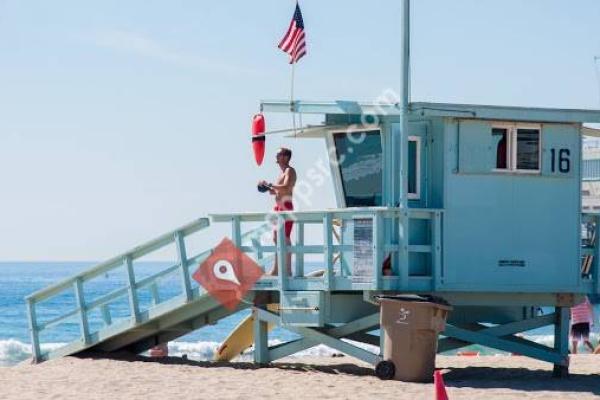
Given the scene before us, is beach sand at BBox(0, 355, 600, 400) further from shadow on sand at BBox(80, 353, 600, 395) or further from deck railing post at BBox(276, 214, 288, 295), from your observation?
deck railing post at BBox(276, 214, 288, 295)

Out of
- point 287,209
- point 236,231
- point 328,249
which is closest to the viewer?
point 328,249

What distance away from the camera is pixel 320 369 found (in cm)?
2148

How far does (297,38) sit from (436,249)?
3649 mm

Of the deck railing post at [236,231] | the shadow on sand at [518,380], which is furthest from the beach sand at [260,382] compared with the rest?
the deck railing post at [236,231]

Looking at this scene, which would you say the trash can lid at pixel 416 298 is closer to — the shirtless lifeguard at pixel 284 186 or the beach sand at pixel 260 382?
the beach sand at pixel 260 382

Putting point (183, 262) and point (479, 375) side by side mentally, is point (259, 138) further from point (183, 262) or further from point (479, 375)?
point (479, 375)

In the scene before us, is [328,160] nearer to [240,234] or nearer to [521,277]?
[240,234]

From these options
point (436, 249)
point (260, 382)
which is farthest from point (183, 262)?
point (436, 249)

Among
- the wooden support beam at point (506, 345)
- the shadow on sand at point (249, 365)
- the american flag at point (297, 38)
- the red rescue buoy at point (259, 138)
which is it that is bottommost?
the shadow on sand at point (249, 365)

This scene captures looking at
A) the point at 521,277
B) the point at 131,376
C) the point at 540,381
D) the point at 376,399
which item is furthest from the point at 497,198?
the point at 131,376

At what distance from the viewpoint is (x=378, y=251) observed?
62.6 ft

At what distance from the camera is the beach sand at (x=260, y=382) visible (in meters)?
17.9

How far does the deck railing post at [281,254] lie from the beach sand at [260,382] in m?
1.24

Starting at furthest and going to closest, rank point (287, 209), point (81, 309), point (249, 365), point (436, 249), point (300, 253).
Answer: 1. point (81, 309)
2. point (249, 365)
3. point (287, 209)
4. point (300, 253)
5. point (436, 249)
